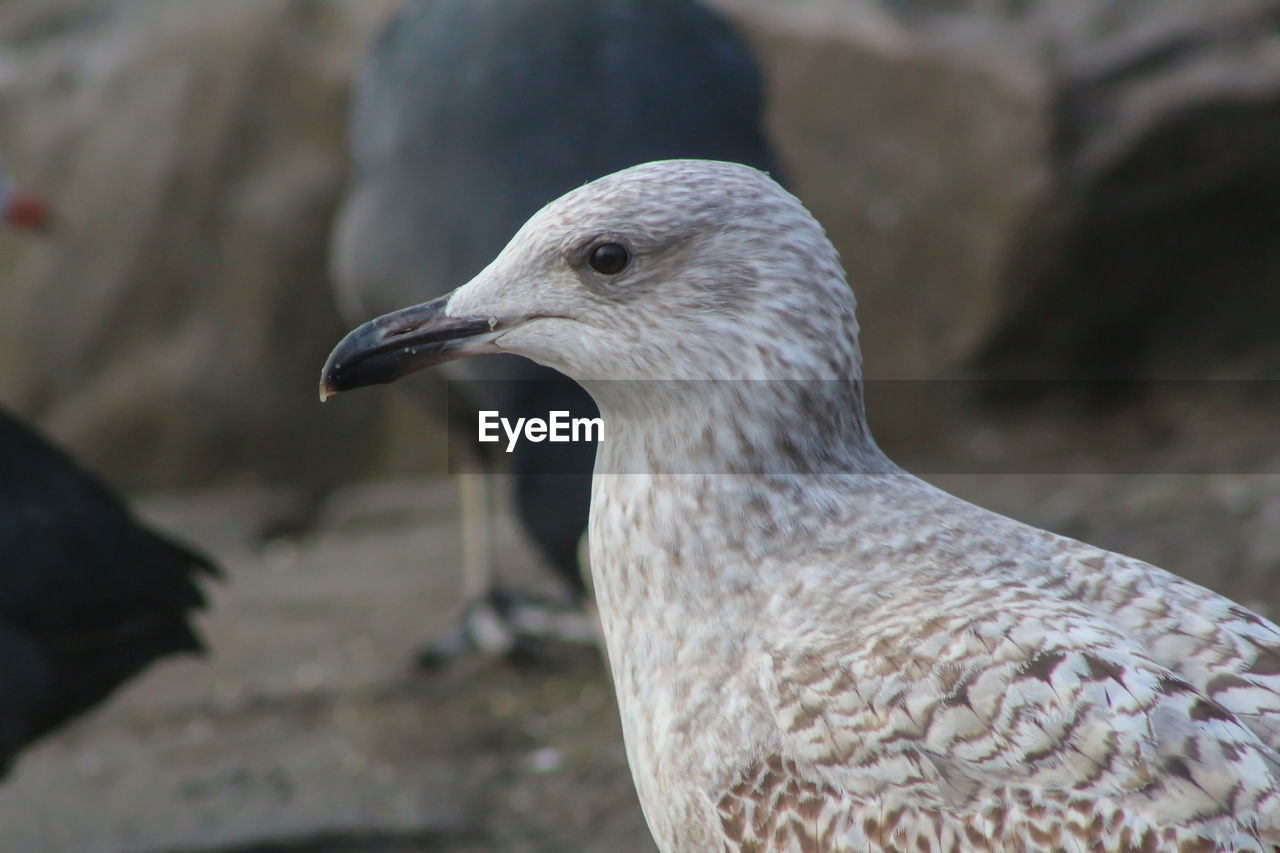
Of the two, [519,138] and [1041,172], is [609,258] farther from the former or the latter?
[1041,172]

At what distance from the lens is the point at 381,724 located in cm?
473

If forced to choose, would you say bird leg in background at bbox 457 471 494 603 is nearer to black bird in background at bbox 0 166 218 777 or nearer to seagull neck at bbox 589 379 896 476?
black bird in background at bbox 0 166 218 777

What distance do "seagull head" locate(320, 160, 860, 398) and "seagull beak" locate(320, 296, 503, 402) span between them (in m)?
0.02

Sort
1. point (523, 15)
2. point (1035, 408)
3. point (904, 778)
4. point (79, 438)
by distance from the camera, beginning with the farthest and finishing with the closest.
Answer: point (79, 438)
point (1035, 408)
point (523, 15)
point (904, 778)

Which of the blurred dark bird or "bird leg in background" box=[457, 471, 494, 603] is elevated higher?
the blurred dark bird

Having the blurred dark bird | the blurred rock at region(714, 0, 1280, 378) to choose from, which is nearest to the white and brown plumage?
the blurred dark bird

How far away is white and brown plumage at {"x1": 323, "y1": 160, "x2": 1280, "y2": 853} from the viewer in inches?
74.6

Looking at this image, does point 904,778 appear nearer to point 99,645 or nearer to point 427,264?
point 99,645

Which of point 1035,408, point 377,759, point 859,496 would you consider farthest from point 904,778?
point 1035,408

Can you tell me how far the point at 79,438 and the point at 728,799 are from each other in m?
6.25

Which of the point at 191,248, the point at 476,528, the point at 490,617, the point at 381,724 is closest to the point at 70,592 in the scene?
the point at 381,724

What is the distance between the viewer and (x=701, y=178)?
2271 mm

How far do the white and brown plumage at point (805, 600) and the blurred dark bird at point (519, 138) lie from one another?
1.84m

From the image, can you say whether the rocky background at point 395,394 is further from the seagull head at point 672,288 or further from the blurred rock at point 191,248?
the seagull head at point 672,288
